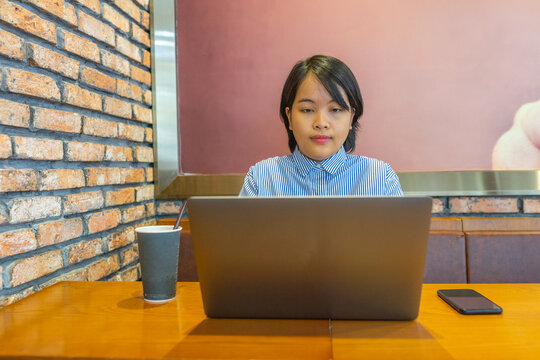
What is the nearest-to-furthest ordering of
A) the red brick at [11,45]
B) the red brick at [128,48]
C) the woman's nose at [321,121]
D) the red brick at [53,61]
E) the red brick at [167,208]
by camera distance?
the red brick at [11,45] < the red brick at [53,61] < the woman's nose at [321,121] < the red brick at [128,48] < the red brick at [167,208]

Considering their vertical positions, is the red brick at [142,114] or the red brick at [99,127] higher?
the red brick at [142,114]

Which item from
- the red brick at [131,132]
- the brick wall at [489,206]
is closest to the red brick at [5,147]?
the red brick at [131,132]

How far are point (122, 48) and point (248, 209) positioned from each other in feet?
4.00

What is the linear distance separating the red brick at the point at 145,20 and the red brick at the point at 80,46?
1.44 ft

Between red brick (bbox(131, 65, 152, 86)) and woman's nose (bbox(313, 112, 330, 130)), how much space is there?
82 cm

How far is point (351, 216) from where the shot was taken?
2.23 ft

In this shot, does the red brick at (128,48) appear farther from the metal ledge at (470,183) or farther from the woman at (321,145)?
the metal ledge at (470,183)

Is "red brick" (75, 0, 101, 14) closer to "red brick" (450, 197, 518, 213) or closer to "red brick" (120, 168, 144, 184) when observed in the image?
"red brick" (120, 168, 144, 184)

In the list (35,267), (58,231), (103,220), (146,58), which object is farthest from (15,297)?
(146,58)

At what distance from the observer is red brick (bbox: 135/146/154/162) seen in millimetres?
1776

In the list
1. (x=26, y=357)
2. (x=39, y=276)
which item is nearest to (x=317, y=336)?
(x=26, y=357)

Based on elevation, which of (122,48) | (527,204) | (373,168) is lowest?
(527,204)

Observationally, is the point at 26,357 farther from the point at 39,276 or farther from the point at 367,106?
the point at 367,106

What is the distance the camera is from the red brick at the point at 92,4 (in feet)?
4.50
